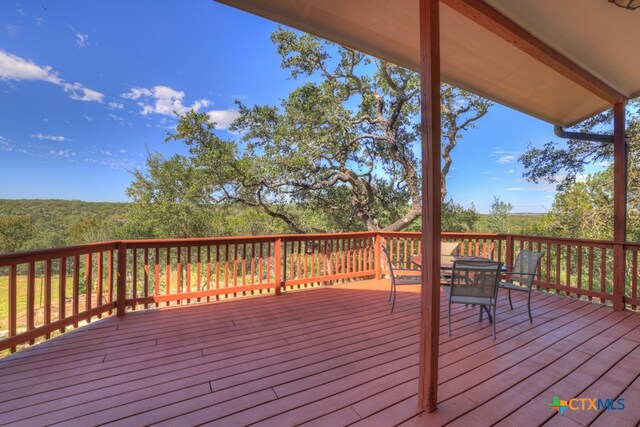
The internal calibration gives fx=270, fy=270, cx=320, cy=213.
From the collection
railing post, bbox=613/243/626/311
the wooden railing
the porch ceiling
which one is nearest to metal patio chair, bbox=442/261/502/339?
the wooden railing

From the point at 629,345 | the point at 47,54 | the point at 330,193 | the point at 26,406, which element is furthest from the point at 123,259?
the point at 47,54

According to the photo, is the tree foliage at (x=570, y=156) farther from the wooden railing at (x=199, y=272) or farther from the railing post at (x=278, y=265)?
the railing post at (x=278, y=265)

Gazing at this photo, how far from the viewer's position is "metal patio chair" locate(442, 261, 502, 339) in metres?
2.73

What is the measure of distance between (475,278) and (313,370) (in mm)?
1871

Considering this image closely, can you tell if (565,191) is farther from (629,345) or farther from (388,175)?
(629,345)

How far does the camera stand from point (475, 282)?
280 cm

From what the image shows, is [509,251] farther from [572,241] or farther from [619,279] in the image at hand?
[619,279]

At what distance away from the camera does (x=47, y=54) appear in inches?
580

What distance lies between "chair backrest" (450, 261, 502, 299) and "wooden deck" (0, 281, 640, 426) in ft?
1.43

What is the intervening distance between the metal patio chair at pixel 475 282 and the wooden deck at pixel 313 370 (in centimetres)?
36

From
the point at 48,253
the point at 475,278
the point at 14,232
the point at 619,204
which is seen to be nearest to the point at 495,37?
the point at 475,278

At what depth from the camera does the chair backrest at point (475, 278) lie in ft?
8.95

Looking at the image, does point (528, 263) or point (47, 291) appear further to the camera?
point (528, 263)

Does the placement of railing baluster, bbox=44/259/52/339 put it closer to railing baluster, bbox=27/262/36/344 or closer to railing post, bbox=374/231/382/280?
railing baluster, bbox=27/262/36/344
